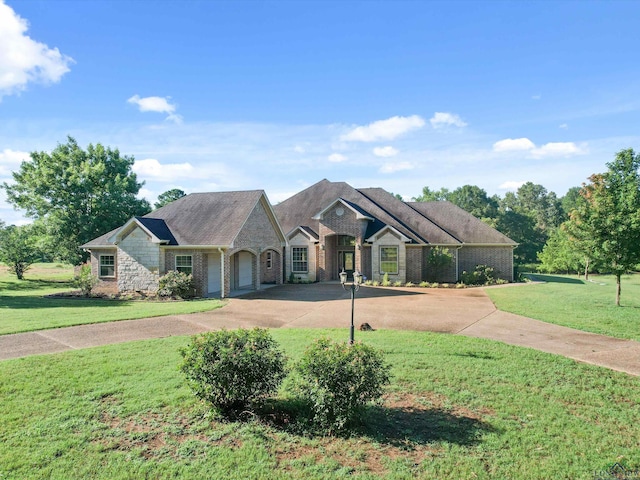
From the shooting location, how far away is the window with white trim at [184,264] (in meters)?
21.8

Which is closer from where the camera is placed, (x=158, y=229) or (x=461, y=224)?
(x=158, y=229)

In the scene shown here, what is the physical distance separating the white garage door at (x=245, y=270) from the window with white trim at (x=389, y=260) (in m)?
8.40

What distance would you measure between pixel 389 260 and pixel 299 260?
248 inches

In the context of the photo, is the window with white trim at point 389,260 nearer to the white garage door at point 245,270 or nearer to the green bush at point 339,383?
the white garage door at point 245,270

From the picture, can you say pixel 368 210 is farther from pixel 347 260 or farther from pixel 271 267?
pixel 271 267

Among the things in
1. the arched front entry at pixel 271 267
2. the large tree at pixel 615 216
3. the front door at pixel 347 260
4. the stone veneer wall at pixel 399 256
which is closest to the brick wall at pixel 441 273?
the stone veneer wall at pixel 399 256

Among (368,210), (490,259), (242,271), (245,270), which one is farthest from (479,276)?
(242,271)

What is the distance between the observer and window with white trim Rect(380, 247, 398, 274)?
26.9 metres

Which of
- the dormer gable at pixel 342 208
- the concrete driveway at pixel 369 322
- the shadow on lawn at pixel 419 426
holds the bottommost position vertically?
the shadow on lawn at pixel 419 426

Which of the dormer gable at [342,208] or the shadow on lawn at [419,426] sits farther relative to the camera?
the dormer gable at [342,208]

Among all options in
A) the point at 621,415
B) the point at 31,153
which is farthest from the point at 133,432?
the point at 31,153

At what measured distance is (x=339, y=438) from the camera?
5938mm

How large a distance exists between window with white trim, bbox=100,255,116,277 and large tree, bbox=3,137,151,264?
29.8ft

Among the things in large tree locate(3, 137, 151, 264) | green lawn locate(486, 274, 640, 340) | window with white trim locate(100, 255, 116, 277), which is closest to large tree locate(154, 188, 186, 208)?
large tree locate(3, 137, 151, 264)
